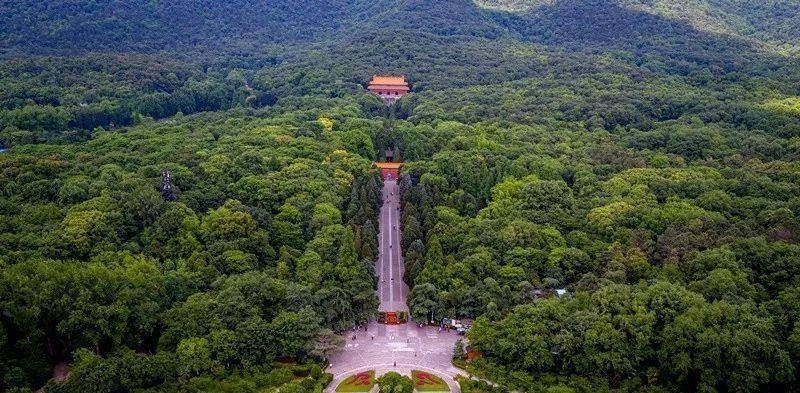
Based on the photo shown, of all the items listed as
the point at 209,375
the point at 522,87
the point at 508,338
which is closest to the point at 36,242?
the point at 209,375

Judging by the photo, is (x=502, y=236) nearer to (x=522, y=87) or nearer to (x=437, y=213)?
(x=437, y=213)

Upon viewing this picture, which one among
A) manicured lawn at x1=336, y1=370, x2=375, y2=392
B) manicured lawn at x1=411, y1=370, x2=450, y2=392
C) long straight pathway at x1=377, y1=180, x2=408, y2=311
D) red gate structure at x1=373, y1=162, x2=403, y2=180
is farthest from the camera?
red gate structure at x1=373, y1=162, x2=403, y2=180

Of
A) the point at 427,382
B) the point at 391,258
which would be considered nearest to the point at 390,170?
the point at 391,258

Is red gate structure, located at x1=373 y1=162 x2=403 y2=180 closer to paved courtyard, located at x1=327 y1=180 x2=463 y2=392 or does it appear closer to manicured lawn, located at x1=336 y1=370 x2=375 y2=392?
paved courtyard, located at x1=327 y1=180 x2=463 y2=392

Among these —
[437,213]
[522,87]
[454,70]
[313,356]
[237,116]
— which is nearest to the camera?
[313,356]

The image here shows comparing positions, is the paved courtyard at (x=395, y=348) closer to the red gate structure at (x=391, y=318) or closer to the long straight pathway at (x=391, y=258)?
the long straight pathway at (x=391, y=258)

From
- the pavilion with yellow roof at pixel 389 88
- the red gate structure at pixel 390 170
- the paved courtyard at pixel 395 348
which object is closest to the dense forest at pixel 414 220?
the paved courtyard at pixel 395 348

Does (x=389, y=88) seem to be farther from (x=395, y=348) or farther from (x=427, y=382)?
(x=427, y=382)

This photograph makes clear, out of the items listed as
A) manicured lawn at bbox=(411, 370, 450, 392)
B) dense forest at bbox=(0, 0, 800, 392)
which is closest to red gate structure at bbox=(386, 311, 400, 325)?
dense forest at bbox=(0, 0, 800, 392)
